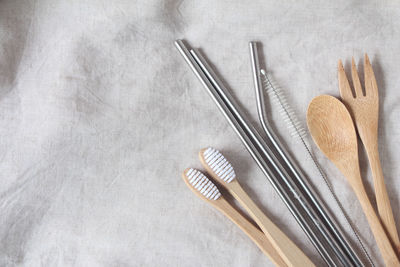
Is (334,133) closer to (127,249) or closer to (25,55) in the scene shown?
(127,249)

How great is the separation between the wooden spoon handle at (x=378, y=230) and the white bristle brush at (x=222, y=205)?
0.46 feet

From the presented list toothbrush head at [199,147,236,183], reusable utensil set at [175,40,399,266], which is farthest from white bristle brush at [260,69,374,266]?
toothbrush head at [199,147,236,183]

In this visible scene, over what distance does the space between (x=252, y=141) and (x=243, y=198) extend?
89mm

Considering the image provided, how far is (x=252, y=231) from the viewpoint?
566mm

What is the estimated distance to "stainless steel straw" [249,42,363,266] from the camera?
22.5 inches

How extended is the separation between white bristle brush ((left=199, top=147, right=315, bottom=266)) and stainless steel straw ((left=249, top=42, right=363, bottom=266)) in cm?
7

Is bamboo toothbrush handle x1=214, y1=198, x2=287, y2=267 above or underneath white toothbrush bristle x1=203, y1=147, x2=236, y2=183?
underneath

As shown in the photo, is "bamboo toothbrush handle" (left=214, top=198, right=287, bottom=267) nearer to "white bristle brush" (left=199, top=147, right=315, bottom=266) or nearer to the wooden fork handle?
"white bristle brush" (left=199, top=147, right=315, bottom=266)

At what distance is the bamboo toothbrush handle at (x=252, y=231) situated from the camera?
559 mm

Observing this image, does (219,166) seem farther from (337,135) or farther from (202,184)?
(337,135)

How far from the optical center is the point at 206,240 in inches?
23.0

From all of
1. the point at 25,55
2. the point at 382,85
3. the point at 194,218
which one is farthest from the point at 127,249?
the point at 382,85

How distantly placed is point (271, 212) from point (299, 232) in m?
0.05

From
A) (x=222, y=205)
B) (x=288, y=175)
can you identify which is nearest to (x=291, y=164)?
(x=288, y=175)
